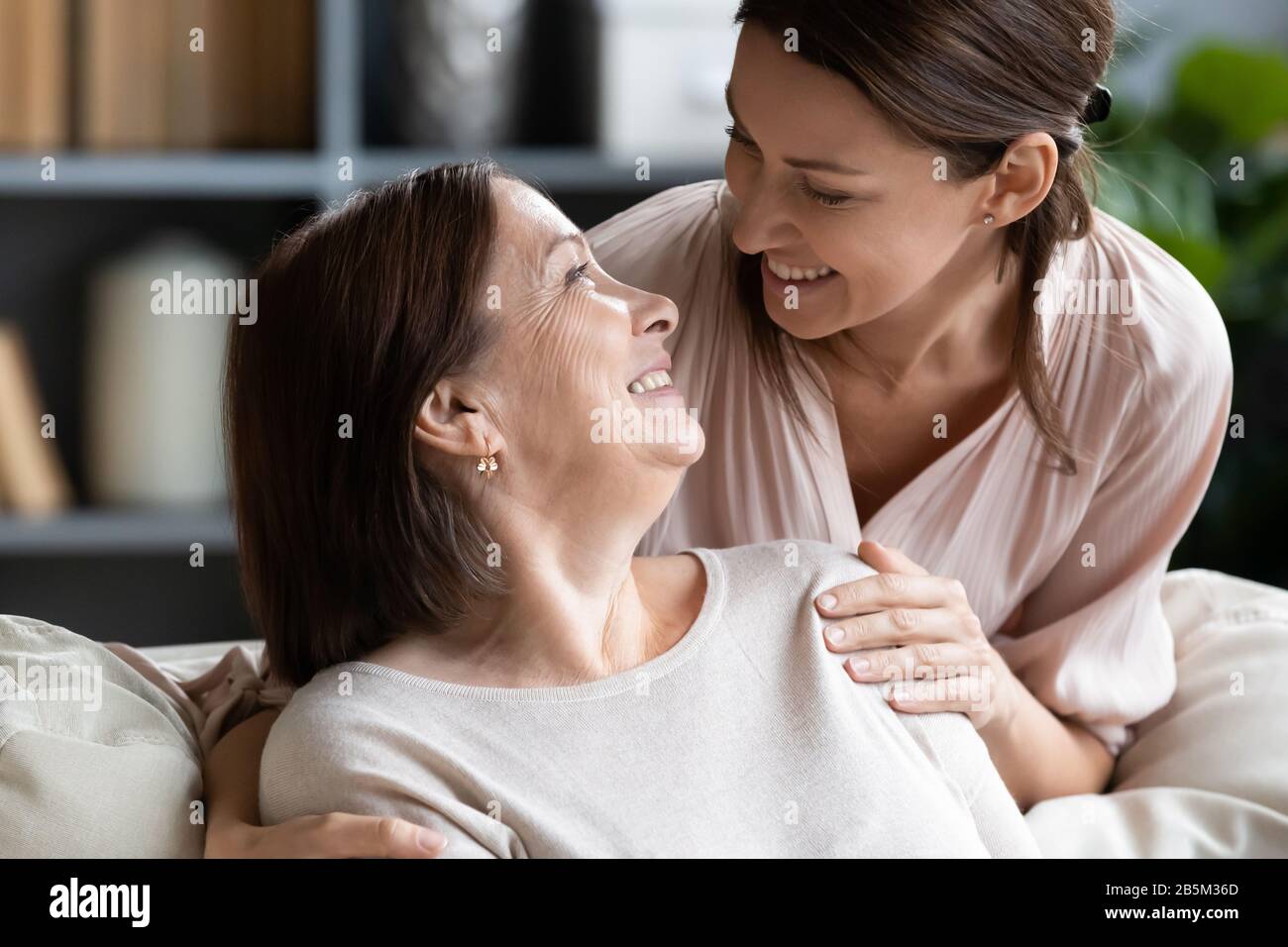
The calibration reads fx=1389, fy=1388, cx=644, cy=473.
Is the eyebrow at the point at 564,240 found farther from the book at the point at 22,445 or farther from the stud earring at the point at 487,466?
the book at the point at 22,445

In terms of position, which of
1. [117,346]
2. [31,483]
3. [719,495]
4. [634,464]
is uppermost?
[634,464]

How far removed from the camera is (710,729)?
3.38 feet

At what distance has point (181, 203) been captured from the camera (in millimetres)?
2533

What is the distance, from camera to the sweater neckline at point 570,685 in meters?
1.00

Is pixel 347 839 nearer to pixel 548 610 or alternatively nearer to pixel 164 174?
pixel 548 610

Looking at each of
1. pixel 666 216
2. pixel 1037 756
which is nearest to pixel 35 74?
pixel 666 216

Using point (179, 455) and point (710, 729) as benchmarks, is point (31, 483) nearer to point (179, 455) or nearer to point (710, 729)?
point (179, 455)

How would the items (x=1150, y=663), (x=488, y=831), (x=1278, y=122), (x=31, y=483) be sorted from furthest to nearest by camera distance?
(x=1278, y=122), (x=31, y=483), (x=1150, y=663), (x=488, y=831)

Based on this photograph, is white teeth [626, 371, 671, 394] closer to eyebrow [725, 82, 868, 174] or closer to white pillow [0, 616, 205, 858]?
eyebrow [725, 82, 868, 174]

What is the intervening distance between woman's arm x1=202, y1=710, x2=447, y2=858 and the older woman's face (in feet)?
0.95

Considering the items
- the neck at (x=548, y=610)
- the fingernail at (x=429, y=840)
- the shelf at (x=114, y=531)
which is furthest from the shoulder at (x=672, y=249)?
the shelf at (x=114, y=531)

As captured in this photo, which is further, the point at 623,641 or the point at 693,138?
the point at 693,138
